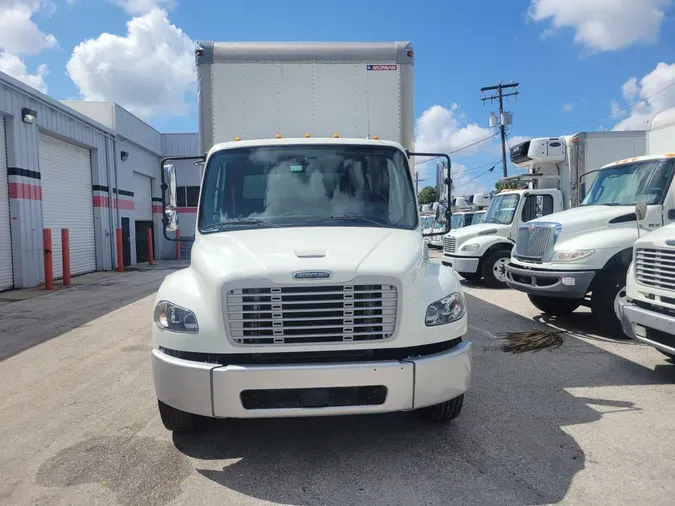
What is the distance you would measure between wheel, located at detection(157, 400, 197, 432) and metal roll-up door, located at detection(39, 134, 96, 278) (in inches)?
524

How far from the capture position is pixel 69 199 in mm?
17125

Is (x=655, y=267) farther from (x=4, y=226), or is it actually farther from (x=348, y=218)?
(x=4, y=226)

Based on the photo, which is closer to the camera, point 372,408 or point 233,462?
point 372,408

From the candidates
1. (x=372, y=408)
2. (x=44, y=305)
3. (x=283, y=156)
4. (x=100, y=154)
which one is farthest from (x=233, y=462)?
(x=100, y=154)

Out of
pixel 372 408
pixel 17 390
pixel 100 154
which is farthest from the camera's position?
pixel 100 154

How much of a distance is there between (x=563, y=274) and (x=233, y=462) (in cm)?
520

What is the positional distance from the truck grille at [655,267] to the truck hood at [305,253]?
2.38 metres

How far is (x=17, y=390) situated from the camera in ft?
17.5

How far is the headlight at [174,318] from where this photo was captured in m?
3.48

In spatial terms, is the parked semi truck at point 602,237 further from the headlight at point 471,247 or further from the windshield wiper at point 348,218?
the headlight at point 471,247

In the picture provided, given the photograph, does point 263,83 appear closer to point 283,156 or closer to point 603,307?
point 283,156

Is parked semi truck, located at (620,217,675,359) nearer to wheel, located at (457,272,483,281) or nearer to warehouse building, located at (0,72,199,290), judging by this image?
wheel, located at (457,272,483,281)

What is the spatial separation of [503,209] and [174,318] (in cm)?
1086

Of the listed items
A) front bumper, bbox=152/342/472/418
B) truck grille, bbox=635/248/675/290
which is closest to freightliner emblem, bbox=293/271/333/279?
front bumper, bbox=152/342/472/418
